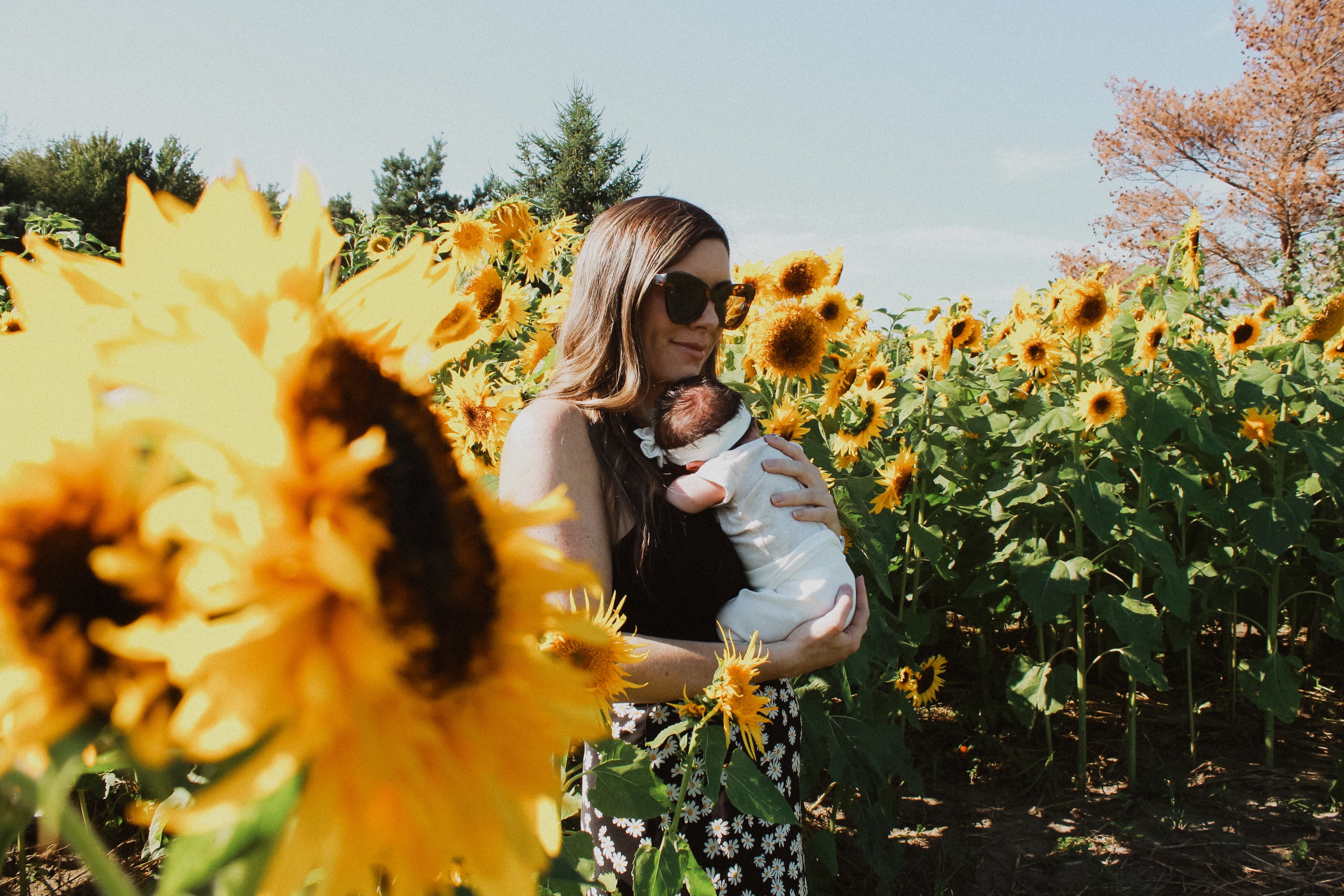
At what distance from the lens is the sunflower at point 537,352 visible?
106 inches

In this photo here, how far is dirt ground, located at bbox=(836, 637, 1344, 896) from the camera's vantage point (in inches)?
126

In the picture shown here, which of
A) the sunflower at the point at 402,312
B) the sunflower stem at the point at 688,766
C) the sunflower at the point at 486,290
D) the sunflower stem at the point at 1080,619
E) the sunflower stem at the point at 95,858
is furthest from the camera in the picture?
the sunflower stem at the point at 1080,619

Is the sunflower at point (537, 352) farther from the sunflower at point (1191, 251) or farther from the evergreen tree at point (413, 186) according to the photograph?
the evergreen tree at point (413, 186)

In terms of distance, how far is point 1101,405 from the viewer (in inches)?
131

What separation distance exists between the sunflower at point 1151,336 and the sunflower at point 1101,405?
22 centimetres

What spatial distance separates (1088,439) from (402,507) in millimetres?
3886

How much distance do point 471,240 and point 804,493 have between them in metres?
1.49

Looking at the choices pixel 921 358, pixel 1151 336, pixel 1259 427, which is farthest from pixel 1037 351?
pixel 1259 427

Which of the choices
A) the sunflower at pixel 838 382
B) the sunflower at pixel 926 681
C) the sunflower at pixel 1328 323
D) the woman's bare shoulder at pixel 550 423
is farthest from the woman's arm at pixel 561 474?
the sunflower at pixel 1328 323

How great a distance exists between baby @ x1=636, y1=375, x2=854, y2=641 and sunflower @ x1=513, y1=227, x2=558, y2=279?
982mm

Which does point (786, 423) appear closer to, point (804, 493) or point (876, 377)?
point (804, 493)

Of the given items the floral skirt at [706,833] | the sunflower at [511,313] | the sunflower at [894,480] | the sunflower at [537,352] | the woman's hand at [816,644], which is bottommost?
the floral skirt at [706,833]

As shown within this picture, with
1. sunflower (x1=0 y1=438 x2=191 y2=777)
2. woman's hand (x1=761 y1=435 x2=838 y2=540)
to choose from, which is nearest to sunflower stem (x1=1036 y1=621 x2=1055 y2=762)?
woman's hand (x1=761 y1=435 x2=838 y2=540)

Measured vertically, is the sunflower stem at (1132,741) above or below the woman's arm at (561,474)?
below
